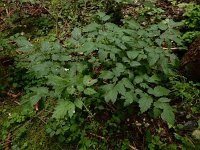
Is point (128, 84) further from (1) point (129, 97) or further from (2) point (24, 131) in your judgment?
(2) point (24, 131)

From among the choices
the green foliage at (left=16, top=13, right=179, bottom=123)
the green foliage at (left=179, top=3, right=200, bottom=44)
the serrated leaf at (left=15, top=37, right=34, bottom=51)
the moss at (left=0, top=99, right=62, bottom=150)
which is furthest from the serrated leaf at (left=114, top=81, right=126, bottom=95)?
the green foliage at (left=179, top=3, right=200, bottom=44)

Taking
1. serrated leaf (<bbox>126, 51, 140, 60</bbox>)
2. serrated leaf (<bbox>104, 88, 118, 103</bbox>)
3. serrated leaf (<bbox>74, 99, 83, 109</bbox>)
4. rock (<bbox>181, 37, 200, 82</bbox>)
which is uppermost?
serrated leaf (<bbox>126, 51, 140, 60</bbox>)

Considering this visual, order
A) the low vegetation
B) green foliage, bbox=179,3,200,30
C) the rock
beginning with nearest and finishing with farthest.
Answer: the low vegetation → the rock → green foliage, bbox=179,3,200,30

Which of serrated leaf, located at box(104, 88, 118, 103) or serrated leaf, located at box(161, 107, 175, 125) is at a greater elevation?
serrated leaf, located at box(104, 88, 118, 103)

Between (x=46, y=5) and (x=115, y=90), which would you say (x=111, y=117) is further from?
(x=46, y=5)

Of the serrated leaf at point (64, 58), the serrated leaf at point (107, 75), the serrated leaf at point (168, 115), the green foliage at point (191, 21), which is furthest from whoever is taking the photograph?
the green foliage at point (191, 21)

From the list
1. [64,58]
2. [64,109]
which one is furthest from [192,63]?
[64,109]

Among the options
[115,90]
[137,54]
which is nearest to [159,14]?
[137,54]

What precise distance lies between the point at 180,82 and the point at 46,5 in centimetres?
317

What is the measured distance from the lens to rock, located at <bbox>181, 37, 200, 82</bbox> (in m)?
3.77

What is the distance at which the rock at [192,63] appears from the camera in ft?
12.4

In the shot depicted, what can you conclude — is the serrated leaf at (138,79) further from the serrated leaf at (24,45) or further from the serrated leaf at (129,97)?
the serrated leaf at (24,45)

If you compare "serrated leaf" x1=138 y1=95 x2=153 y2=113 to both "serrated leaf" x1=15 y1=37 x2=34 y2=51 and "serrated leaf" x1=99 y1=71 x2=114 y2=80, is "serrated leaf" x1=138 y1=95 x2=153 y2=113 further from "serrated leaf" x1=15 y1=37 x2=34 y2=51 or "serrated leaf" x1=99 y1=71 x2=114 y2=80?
"serrated leaf" x1=15 y1=37 x2=34 y2=51

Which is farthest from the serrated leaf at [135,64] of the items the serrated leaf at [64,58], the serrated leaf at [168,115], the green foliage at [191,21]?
the green foliage at [191,21]
